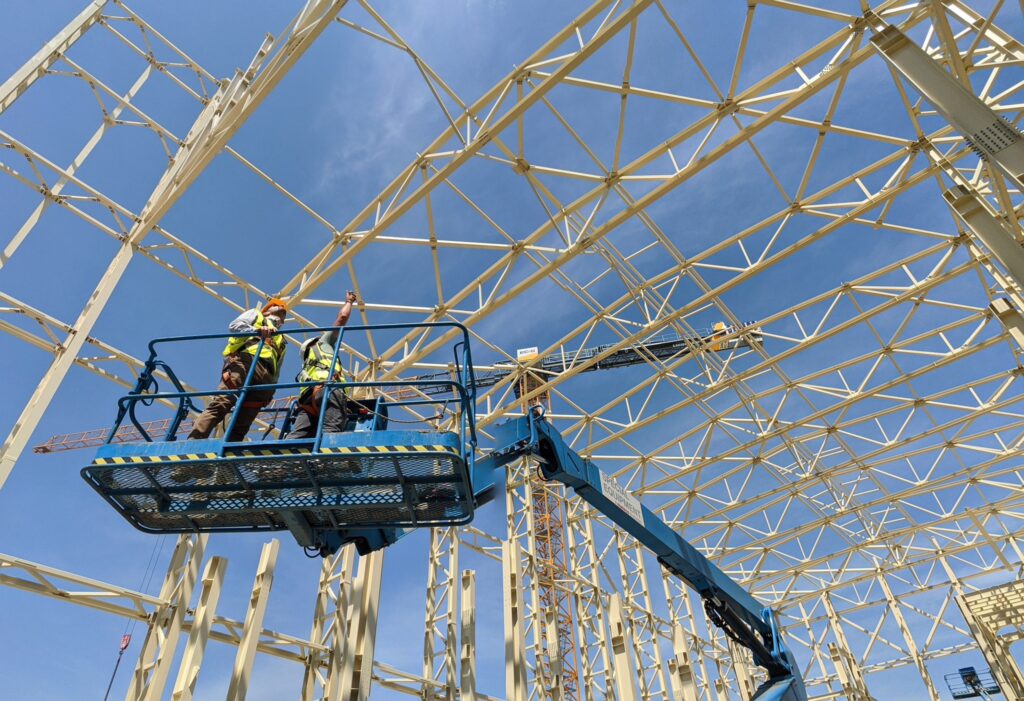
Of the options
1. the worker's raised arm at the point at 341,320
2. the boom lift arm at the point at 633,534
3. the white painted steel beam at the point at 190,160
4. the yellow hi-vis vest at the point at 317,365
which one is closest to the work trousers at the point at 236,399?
the yellow hi-vis vest at the point at 317,365

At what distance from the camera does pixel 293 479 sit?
667cm

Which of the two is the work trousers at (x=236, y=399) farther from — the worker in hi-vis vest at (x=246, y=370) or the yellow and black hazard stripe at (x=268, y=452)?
the yellow and black hazard stripe at (x=268, y=452)

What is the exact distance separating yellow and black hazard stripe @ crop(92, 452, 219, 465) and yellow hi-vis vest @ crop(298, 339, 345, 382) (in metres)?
1.45

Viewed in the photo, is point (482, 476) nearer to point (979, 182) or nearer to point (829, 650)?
point (979, 182)

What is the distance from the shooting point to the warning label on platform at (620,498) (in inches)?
416

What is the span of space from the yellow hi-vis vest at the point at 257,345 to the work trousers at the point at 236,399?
0.06m

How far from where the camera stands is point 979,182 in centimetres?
1363

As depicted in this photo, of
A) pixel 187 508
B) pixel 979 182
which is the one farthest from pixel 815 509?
pixel 187 508

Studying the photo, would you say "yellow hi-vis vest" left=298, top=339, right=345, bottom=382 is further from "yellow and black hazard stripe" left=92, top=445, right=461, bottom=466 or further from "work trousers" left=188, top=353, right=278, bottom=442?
"yellow and black hazard stripe" left=92, top=445, right=461, bottom=466

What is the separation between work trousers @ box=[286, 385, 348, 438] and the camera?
706 centimetres

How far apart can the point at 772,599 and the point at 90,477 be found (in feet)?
101

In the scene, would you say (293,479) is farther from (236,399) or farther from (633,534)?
(633,534)

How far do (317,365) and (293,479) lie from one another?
1487mm

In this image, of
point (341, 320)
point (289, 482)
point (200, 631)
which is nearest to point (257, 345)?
point (341, 320)
